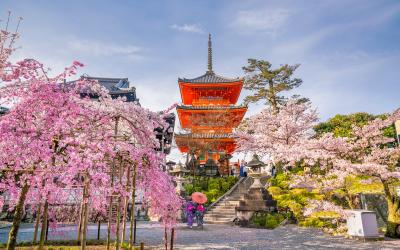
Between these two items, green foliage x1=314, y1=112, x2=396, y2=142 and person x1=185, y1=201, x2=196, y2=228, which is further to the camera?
green foliage x1=314, y1=112, x2=396, y2=142

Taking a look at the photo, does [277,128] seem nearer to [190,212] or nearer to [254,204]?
[254,204]

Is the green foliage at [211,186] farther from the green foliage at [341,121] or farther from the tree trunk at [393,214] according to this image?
the green foliage at [341,121]

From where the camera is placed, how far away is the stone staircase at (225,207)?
17.2 m

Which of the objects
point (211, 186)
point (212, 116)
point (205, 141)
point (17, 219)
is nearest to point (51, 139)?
point (17, 219)

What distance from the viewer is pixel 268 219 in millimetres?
14703

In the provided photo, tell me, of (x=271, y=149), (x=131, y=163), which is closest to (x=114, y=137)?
(x=131, y=163)

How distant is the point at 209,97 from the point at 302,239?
2350 centimetres

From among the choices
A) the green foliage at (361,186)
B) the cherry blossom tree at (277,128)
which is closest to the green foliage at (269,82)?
the cherry blossom tree at (277,128)

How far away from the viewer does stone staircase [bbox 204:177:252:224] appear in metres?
17.2

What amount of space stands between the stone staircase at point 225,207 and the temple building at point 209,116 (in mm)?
5437

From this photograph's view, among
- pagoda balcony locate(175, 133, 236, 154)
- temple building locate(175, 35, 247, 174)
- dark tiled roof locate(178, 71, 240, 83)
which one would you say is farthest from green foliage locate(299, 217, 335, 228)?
dark tiled roof locate(178, 71, 240, 83)

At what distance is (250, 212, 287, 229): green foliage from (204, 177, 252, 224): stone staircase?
2.00 meters

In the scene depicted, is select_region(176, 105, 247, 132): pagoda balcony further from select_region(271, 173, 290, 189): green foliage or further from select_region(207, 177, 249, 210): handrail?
select_region(271, 173, 290, 189): green foliage

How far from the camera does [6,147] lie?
5.33m
